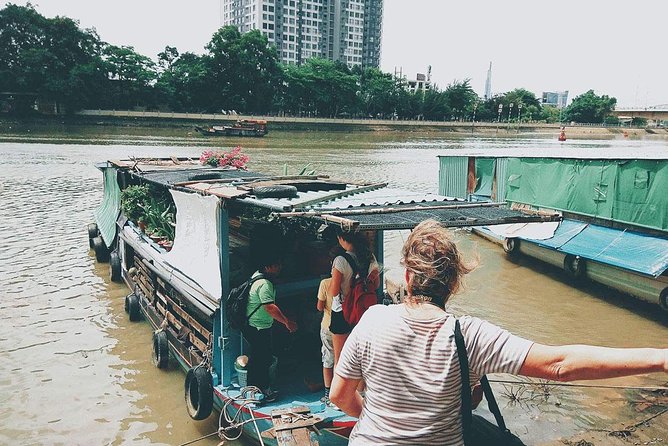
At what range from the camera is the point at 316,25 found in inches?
5084

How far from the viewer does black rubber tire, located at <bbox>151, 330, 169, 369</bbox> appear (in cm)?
703

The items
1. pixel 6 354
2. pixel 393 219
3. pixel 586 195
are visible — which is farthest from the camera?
pixel 586 195

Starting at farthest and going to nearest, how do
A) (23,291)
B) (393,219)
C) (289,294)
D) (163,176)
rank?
(23,291)
(163,176)
(289,294)
(393,219)

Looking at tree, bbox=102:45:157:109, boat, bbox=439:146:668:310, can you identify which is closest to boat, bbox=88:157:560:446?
boat, bbox=439:146:668:310

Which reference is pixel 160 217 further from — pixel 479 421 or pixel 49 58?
pixel 49 58

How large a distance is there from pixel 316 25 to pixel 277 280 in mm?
132491

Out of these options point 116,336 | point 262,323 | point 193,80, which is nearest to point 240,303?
point 262,323

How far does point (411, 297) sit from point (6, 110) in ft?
224

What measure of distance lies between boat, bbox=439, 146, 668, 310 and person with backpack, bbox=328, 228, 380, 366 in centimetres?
505

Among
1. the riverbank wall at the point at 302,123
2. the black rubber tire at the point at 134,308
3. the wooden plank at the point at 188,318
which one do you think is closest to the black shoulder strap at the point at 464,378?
the wooden plank at the point at 188,318

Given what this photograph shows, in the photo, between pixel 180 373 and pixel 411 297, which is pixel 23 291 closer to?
pixel 180 373

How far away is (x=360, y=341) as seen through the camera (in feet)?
6.63

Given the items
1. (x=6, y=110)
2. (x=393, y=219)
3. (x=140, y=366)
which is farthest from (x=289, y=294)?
(x=6, y=110)

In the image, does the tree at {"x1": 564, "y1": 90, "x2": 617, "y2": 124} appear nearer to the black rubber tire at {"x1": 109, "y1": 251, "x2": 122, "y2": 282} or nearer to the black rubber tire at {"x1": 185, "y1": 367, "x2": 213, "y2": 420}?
the black rubber tire at {"x1": 109, "y1": 251, "x2": 122, "y2": 282}
